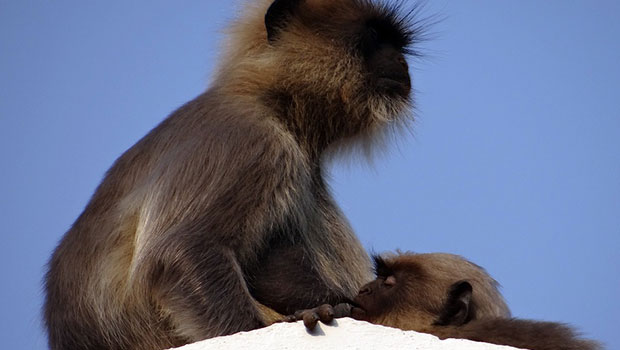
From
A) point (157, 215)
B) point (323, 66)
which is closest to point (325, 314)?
point (157, 215)

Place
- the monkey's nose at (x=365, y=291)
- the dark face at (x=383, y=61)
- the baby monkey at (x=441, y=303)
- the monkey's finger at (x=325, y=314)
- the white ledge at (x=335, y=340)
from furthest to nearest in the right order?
the dark face at (x=383, y=61) → the monkey's nose at (x=365, y=291) → the baby monkey at (x=441, y=303) → the monkey's finger at (x=325, y=314) → the white ledge at (x=335, y=340)

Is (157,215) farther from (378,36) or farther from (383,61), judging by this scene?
(378,36)

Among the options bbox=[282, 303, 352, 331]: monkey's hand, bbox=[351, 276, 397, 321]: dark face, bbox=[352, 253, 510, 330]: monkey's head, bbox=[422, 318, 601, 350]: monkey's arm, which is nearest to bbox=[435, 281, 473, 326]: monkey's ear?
bbox=[352, 253, 510, 330]: monkey's head

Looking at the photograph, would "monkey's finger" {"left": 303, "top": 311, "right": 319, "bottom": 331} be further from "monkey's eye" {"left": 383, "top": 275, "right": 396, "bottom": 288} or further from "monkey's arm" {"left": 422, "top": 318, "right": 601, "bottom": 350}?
"monkey's eye" {"left": 383, "top": 275, "right": 396, "bottom": 288}

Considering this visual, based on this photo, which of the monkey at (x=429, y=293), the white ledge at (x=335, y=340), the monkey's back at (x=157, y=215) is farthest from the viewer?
the monkey's back at (x=157, y=215)

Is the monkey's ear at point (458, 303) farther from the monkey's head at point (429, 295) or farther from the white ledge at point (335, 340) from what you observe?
the white ledge at point (335, 340)

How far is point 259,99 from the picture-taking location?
7.34 m

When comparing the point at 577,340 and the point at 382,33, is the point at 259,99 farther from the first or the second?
the point at 577,340

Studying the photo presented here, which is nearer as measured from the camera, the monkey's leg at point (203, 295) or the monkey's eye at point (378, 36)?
the monkey's leg at point (203, 295)

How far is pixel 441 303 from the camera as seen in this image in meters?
6.47

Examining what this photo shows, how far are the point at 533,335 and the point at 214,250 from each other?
166 cm

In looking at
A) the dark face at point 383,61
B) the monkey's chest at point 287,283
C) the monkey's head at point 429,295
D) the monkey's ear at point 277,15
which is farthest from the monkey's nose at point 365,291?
the monkey's ear at point 277,15

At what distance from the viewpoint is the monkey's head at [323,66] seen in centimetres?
745

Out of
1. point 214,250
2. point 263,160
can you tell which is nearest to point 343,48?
point 263,160
